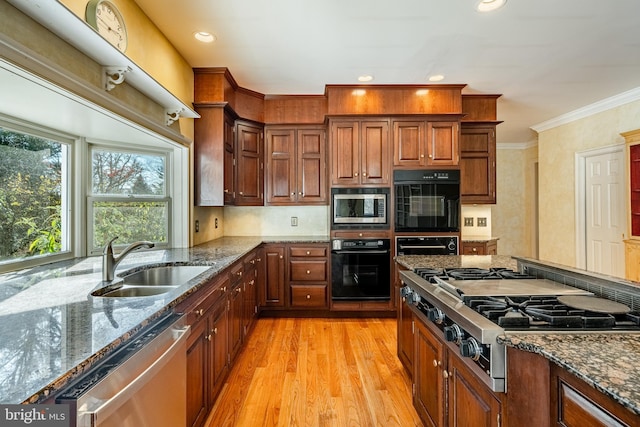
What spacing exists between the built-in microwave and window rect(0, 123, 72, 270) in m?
2.42

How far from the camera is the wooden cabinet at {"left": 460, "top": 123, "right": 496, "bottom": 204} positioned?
3.93 m

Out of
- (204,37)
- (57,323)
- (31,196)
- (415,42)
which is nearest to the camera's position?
(57,323)

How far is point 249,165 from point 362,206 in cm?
144

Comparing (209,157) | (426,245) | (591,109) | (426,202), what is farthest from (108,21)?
(591,109)

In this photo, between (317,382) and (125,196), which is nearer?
(317,382)

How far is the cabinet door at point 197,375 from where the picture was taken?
1525 mm

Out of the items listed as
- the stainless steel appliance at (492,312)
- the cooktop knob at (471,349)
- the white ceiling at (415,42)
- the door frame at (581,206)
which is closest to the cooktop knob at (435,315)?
the stainless steel appliance at (492,312)

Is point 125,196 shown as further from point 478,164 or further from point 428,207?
point 478,164

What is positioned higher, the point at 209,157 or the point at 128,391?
the point at 209,157

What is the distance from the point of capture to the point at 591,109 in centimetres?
414

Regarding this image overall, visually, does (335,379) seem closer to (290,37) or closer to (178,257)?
(178,257)

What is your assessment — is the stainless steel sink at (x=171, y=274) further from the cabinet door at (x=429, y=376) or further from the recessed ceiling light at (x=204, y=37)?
the recessed ceiling light at (x=204, y=37)

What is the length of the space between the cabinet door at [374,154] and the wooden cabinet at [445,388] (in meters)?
2.03

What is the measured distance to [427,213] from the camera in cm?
351
